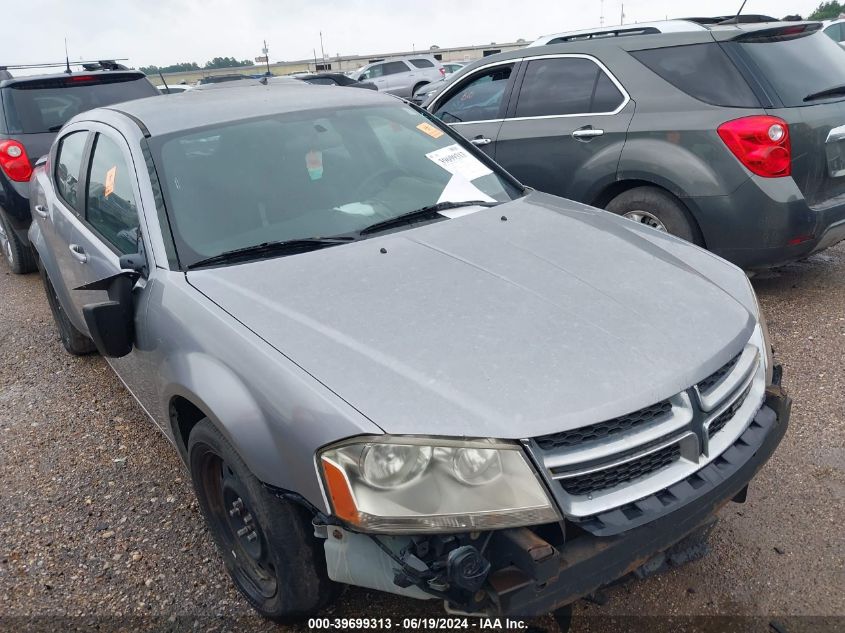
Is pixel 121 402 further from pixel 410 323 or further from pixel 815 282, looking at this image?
pixel 815 282

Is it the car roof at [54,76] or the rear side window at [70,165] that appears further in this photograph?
the car roof at [54,76]

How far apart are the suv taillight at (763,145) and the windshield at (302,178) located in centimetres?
176

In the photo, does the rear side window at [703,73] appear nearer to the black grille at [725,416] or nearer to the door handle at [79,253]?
the black grille at [725,416]

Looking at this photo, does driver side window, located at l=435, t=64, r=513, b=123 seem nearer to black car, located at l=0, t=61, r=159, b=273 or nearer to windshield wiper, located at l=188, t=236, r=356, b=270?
windshield wiper, located at l=188, t=236, r=356, b=270

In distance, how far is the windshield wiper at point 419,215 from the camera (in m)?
Result: 2.73

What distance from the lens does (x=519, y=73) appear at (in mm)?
5383

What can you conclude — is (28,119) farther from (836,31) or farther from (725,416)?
(836,31)

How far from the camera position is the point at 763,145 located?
413cm

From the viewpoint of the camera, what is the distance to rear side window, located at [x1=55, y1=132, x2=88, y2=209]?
3.57 metres

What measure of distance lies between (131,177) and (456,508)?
1930 mm

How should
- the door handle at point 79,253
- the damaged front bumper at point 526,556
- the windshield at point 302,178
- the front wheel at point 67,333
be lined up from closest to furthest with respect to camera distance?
the damaged front bumper at point 526,556
the windshield at point 302,178
the door handle at point 79,253
the front wheel at point 67,333

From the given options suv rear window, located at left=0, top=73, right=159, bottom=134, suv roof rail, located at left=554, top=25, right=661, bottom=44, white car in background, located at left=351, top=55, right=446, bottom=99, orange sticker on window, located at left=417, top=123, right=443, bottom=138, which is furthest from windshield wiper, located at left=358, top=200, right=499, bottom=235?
white car in background, located at left=351, top=55, right=446, bottom=99

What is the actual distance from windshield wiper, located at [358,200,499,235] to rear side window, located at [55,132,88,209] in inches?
69.5

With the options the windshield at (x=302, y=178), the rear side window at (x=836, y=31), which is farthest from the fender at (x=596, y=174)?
the rear side window at (x=836, y=31)
